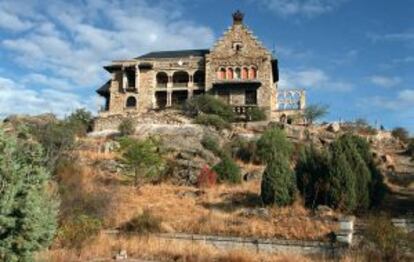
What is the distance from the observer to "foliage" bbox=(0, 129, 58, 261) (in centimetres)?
1091

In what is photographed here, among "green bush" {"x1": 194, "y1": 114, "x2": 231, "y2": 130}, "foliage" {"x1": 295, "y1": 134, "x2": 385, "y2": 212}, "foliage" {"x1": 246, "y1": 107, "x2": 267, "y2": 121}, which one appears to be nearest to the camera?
"foliage" {"x1": 295, "y1": 134, "x2": 385, "y2": 212}

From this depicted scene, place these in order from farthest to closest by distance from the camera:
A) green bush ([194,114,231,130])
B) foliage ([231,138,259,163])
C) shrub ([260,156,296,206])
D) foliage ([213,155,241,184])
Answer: green bush ([194,114,231,130]) < foliage ([231,138,259,163]) < foliage ([213,155,241,184]) < shrub ([260,156,296,206])

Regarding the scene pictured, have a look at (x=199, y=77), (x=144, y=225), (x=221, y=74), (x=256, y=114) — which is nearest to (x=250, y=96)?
(x=221, y=74)

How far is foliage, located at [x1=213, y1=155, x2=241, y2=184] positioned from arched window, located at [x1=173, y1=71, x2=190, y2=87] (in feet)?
90.7

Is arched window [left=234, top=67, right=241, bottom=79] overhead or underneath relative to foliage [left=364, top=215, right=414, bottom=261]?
overhead

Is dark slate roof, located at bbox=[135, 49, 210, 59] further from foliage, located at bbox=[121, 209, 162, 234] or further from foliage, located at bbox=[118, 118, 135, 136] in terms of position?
foliage, located at bbox=[121, 209, 162, 234]

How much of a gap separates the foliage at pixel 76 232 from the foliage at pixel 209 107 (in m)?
34.2

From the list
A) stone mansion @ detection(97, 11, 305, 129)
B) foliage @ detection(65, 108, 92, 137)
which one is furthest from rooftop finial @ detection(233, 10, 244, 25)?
foliage @ detection(65, 108, 92, 137)

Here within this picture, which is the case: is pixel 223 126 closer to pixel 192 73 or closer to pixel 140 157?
pixel 192 73

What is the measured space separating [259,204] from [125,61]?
38.6 m

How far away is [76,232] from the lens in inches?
691

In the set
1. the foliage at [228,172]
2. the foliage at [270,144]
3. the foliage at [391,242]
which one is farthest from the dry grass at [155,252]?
the foliage at [270,144]

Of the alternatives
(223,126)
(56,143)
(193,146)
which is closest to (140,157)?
(56,143)

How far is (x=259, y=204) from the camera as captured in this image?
1008 inches
